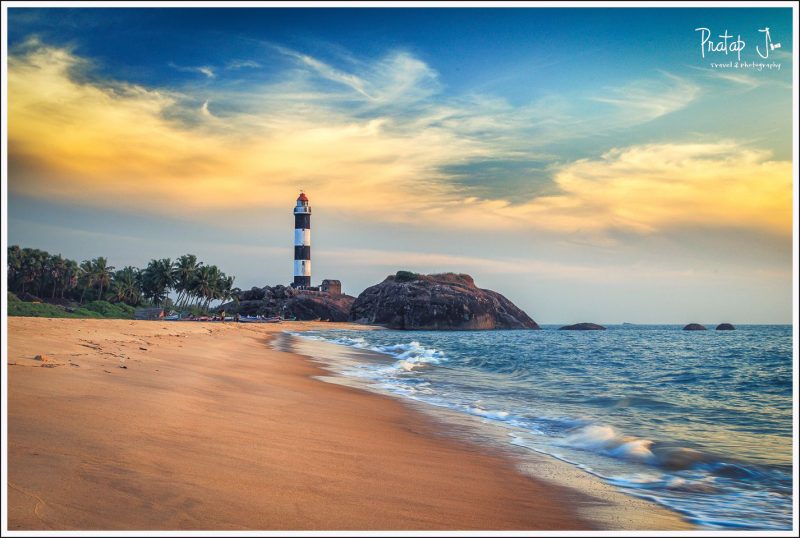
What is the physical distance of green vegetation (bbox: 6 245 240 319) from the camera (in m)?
78.2

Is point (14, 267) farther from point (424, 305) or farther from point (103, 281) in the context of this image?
point (424, 305)

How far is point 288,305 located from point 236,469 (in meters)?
95.4

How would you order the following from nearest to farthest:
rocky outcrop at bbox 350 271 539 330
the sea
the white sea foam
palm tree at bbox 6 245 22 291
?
the sea, the white sea foam, palm tree at bbox 6 245 22 291, rocky outcrop at bbox 350 271 539 330

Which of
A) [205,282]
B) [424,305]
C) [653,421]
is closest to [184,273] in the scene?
[205,282]

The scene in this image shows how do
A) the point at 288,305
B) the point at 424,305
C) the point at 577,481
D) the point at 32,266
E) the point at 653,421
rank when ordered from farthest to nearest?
the point at 424,305
the point at 288,305
the point at 32,266
the point at 653,421
the point at 577,481

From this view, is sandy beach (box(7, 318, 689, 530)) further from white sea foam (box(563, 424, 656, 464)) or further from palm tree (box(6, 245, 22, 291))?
palm tree (box(6, 245, 22, 291))

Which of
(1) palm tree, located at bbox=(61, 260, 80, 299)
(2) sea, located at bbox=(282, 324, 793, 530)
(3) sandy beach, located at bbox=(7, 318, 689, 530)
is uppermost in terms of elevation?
(1) palm tree, located at bbox=(61, 260, 80, 299)

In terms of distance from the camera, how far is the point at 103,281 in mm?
81500

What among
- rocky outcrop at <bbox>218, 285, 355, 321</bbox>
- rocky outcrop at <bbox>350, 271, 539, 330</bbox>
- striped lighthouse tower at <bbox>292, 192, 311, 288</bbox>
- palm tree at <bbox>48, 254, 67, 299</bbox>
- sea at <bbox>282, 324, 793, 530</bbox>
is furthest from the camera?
rocky outcrop at <bbox>350, 271, 539, 330</bbox>

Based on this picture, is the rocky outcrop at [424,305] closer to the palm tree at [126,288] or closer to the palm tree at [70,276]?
the palm tree at [126,288]

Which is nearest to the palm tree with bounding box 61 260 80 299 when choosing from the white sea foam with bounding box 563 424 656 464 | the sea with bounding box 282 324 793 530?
the sea with bounding box 282 324 793 530

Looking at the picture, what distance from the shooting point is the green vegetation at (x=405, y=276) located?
109512 mm

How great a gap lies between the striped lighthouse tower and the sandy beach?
85485 mm

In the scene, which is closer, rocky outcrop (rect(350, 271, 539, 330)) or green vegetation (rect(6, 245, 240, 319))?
green vegetation (rect(6, 245, 240, 319))
